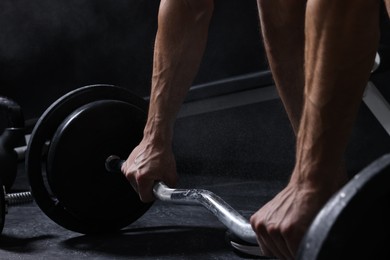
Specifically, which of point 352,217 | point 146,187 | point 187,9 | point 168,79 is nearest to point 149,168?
point 146,187

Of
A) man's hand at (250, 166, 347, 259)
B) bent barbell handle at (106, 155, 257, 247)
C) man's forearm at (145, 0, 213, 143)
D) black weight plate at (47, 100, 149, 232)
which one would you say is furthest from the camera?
black weight plate at (47, 100, 149, 232)

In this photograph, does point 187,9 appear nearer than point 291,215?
No

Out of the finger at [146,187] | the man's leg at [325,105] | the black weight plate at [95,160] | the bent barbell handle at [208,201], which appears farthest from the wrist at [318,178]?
the black weight plate at [95,160]

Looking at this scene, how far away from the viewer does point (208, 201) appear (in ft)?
3.63

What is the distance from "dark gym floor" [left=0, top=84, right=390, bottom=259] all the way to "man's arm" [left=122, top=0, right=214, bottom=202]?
0.52ft

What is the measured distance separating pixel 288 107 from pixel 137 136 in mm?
414

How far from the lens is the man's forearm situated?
1.33 meters

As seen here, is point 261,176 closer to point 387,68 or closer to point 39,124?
point 387,68

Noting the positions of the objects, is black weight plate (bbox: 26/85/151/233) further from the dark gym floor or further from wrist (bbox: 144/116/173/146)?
wrist (bbox: 144/116/173/146)

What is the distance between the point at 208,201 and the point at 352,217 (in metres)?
0.51

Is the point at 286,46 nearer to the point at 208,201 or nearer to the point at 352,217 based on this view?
the point at 208,201

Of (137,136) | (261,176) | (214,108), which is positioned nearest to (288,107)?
(137,136)

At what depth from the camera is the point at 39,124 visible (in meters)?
1.50

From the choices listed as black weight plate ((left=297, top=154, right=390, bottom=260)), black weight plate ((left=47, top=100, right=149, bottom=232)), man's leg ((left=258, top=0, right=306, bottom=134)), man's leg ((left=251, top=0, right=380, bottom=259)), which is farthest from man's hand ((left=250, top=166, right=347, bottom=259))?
black weight plate ((left=47, top=100, right=149, bottom=232))
